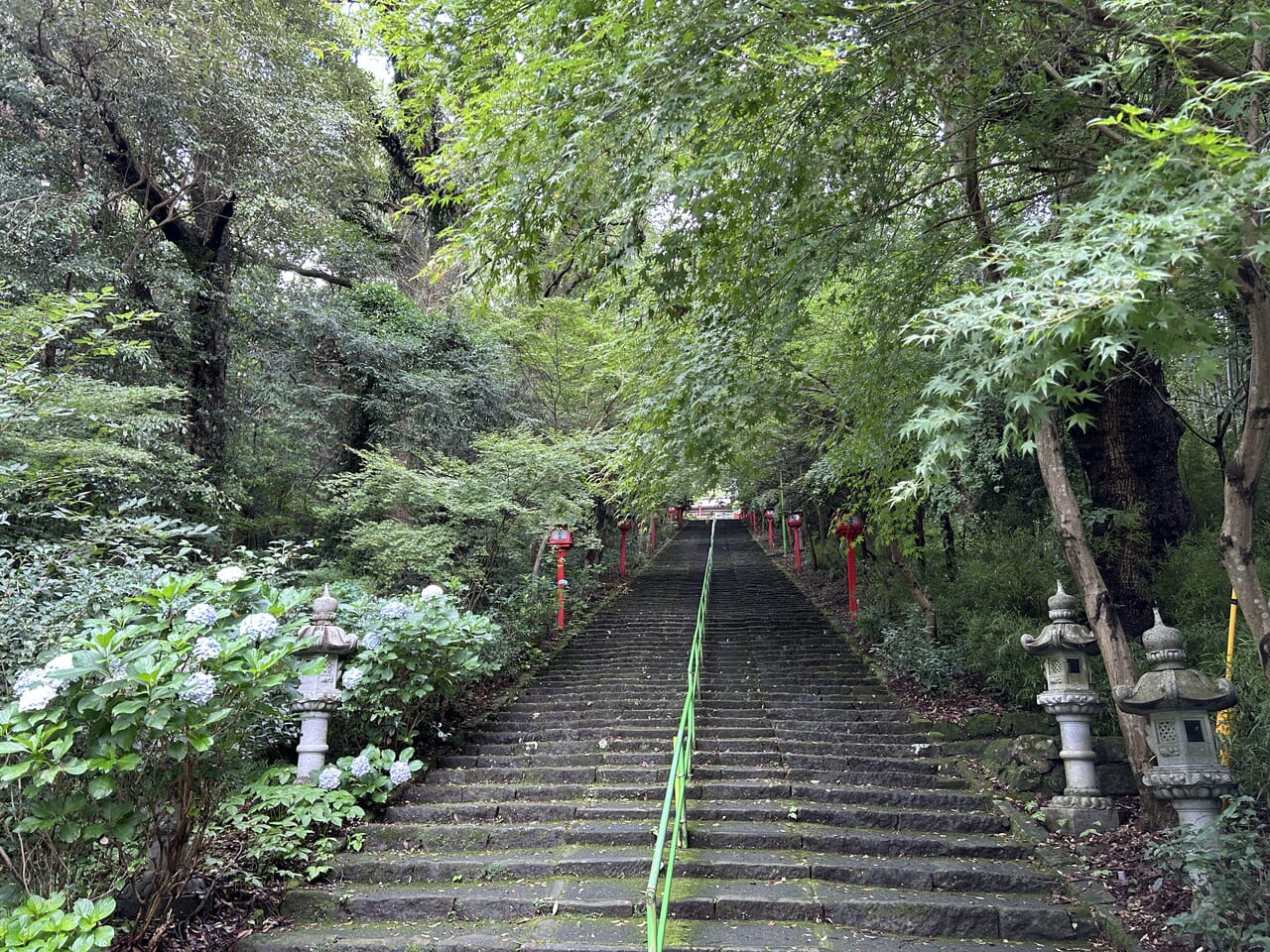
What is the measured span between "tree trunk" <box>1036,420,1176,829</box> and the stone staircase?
985mm

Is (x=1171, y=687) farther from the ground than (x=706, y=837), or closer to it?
farther from the ground

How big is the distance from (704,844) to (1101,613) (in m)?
3.40

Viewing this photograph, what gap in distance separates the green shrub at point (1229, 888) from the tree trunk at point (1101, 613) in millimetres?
1044

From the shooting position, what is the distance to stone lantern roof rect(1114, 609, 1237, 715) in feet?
14.7

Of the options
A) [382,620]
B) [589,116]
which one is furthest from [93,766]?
[589,116]

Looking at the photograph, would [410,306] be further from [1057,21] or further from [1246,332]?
[1246,332]

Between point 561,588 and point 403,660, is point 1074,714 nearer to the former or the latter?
point 403,660

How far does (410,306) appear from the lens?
45.5 ft

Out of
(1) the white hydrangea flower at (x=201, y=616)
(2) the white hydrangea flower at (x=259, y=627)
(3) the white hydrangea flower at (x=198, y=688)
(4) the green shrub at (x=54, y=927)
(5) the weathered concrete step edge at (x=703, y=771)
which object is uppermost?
(1) the white hydrangea flower at (x=201, y=616)

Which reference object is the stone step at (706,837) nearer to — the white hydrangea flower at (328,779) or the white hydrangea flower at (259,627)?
the white hydrangea flower at (328,779)

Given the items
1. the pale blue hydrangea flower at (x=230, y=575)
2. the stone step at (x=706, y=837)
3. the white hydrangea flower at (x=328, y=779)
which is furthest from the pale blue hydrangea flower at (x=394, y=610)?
the pale blue hydrangea flower at (x=230, y=575)

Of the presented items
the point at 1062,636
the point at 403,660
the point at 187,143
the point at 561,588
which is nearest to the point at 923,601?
the point at 1062,636

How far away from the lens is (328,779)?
18.2 feet

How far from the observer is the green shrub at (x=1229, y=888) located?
11.9 feet
